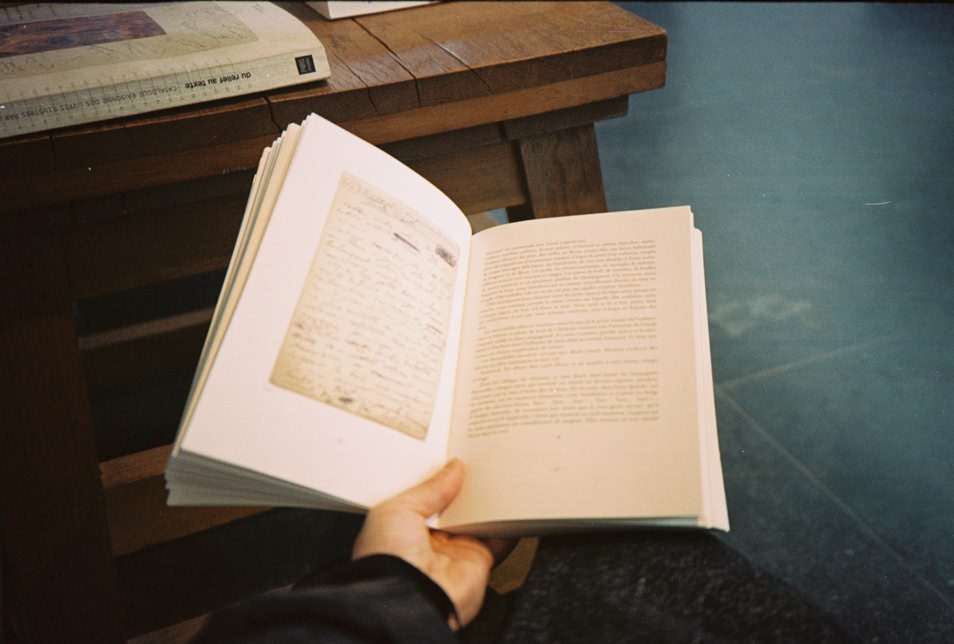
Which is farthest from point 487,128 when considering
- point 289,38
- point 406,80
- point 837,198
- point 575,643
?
point 575,643

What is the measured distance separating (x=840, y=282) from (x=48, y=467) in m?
0.96

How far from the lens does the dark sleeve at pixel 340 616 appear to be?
1.90ft

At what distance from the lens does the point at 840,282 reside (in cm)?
101

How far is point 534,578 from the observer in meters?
0.69

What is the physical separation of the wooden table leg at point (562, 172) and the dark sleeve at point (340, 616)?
0.63m

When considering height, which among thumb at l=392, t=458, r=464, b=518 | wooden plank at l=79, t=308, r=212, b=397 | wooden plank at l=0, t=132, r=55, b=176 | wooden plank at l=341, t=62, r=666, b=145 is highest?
wooden plank at l=0, t=132, r=55, b=176

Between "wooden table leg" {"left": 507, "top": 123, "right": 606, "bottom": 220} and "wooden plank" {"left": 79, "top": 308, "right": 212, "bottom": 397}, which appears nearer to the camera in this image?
"wooden table leg" {"left": 507, "top": 123, "right": 606, "bottom": 220}

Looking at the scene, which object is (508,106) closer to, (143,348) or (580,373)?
(580,373)

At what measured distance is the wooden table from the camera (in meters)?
0.92

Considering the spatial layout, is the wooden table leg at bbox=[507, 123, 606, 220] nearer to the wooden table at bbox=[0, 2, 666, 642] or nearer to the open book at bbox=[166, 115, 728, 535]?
the wooden table at bbox=[0, 2, 666, 642]

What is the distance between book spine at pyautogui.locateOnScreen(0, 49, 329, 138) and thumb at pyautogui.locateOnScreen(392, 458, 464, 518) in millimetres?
498

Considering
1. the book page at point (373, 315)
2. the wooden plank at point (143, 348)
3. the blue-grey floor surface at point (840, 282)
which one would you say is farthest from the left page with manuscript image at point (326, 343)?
the wooden plank at point (143, 348)

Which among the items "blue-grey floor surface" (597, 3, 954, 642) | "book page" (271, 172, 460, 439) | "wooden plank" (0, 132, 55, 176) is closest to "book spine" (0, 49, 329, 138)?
"wooden plank" (0, 132, 55, 176)

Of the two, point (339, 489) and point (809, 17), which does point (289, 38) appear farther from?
point (809, 17)
